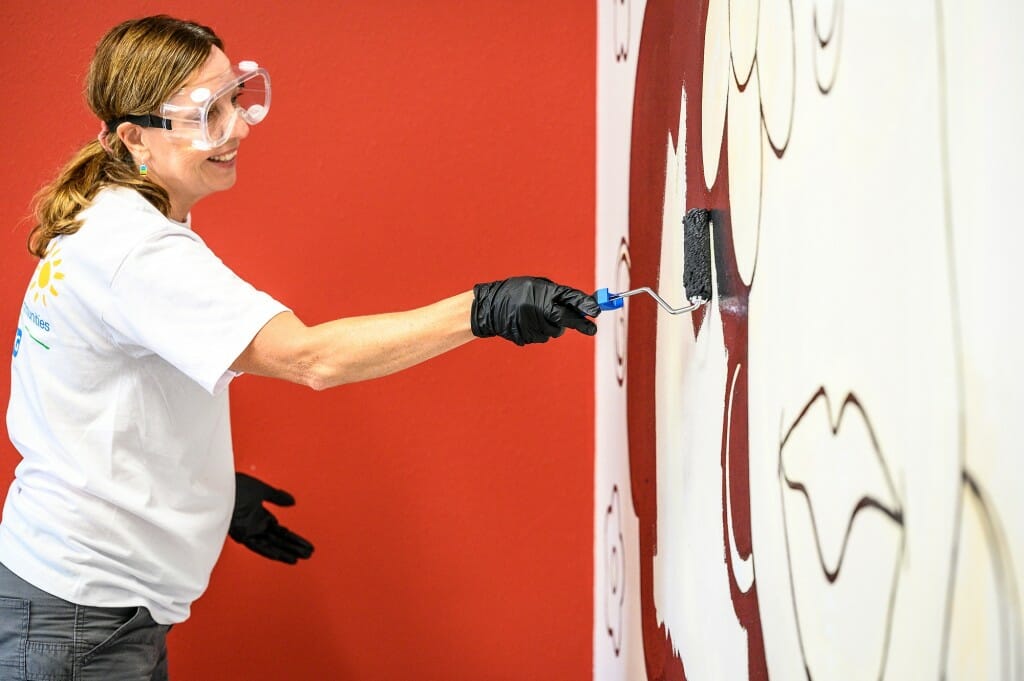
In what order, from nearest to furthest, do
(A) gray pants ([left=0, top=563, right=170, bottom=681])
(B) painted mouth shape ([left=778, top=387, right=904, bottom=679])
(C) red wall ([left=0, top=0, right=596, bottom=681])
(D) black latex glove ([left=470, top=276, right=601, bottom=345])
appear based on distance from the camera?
1. (B) painted mouth shape ([left=778, top=387, right=904, bottom=679])
2. (D) black latex glove ([left=470, top=276, right=601, bottom=345])
3. (A) gray pants ([left=0, top=563, right=170, bottom=681])
4. (C) red wall ([left=0, top=0, right=596, bottom=681])

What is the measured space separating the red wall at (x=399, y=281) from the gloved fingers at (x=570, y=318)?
89 centimetres

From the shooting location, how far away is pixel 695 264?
1.20 metres

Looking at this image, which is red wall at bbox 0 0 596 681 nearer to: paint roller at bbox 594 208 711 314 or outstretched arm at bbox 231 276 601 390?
outstretched arm at bbox 231 276 601 390

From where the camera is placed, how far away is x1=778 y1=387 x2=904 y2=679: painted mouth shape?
27.4 inches

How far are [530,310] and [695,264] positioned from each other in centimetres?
20

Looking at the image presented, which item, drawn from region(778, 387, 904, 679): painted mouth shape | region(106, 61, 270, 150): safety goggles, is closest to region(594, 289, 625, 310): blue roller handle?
region(778, 387, 904, 679): painted mouth shape

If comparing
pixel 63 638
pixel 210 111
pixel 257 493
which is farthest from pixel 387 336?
pixel 257 493

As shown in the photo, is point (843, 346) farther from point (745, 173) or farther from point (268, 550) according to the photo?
point (268, 550)

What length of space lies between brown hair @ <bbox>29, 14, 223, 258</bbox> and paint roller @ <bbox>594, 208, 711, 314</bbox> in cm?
73

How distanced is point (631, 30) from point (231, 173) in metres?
0.69

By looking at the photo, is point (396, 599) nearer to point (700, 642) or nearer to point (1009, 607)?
point (700, 642)

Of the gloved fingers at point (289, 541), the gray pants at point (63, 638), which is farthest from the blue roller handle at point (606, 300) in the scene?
the gloved fingers at point (289, 541)

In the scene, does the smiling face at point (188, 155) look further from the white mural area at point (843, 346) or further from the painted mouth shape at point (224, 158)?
the white mural area at point (843, 346)

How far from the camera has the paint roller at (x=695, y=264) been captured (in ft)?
3.86
